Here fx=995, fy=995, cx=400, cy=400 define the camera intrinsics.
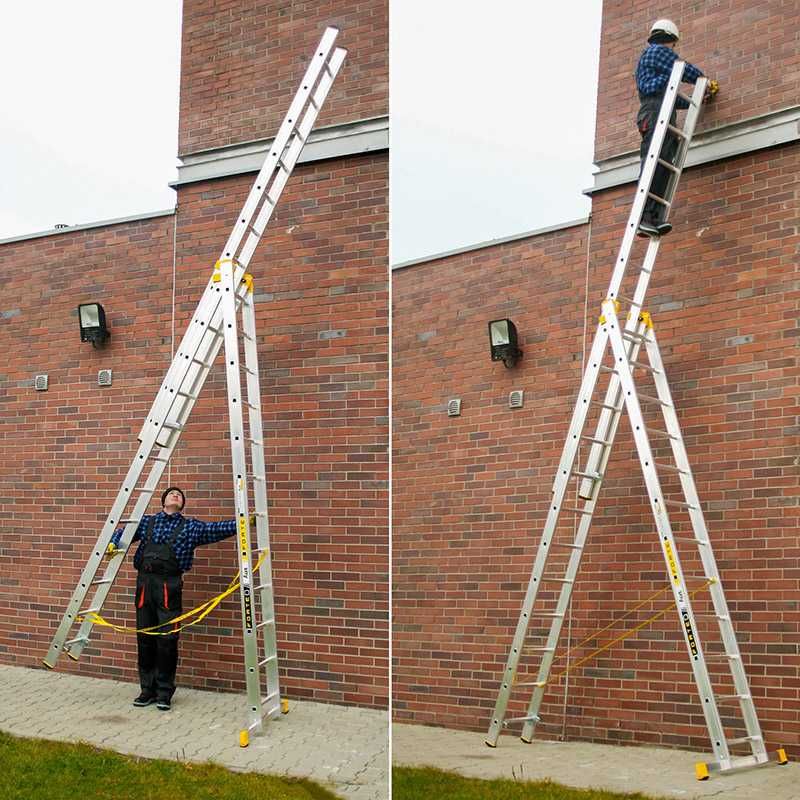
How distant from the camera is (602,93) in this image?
124 inches

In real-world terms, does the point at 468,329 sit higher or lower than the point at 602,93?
lower

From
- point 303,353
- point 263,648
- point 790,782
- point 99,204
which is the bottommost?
point 790,782

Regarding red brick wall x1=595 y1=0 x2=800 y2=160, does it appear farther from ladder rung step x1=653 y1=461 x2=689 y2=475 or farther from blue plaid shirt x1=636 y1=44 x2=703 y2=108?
ladder rung step x1=653 y1=461 x2=689 y2=475

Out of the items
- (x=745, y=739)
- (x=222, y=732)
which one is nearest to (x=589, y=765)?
(x=745, y=739)

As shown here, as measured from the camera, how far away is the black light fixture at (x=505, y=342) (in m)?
3.19

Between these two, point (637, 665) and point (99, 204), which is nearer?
point (637, 665)

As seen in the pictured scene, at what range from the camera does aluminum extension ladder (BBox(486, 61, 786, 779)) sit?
261 centimetres

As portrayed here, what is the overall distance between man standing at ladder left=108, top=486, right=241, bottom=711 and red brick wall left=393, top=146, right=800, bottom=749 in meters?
0.75

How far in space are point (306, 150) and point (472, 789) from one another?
7.55 feet

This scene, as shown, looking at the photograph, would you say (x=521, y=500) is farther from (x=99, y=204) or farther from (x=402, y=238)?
(x=99, y=204)

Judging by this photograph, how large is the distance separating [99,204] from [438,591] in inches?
77.7

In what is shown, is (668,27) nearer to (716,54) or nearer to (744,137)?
(716,54)

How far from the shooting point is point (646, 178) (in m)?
2.85

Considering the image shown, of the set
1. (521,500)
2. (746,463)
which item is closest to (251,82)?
(521,500)
